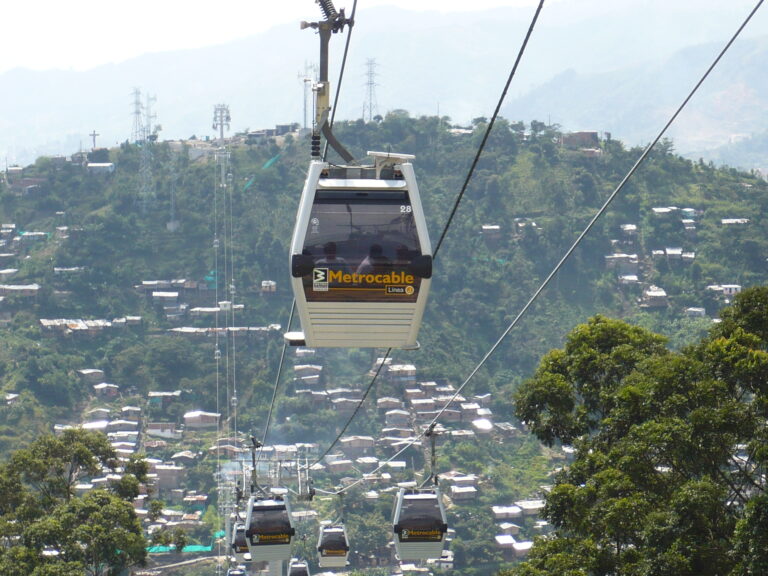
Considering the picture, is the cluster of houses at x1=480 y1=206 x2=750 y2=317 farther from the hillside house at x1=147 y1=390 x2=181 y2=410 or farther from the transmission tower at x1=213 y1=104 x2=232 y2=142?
the hillside house at x1=147 y1=390 x2=181 y2=410

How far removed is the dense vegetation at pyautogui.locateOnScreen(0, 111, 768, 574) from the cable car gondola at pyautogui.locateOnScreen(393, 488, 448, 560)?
53.7m

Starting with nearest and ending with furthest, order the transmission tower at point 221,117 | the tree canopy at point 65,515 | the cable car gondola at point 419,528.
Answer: the cable car gondola at point 419,528
the tree canopy at point 65,515
the transmission tower at point 221,117

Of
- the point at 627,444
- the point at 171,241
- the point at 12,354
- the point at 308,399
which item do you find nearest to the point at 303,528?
the point at 308,399

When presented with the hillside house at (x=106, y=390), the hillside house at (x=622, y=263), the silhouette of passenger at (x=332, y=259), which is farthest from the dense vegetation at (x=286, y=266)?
the silhouette of passenger at (x=332, y=259)

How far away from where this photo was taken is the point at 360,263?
9117 mm

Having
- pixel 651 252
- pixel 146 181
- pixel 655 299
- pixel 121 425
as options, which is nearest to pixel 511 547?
pixel 121 425

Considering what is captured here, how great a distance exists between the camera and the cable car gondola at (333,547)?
21938mm

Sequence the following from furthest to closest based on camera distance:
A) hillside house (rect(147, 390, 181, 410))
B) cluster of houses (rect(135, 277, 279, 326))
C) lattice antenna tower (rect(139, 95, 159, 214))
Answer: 1. lattice antenna tower (rect(139, 95, 159, 214))
2. cluster of houses (rect(135, 277, 279, 326))
3. hillside house (rect(147, 390, 181, 410))

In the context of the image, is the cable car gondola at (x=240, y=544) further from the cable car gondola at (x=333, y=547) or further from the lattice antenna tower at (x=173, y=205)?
the lattice antenna tower at (x=173, y=205)

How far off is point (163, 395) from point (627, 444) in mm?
67362

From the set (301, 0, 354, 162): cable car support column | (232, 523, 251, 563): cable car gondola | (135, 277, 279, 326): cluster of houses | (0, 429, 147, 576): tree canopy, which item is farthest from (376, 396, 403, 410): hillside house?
(301, 0, 354, 162): cable car support column

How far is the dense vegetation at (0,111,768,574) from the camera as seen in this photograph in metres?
80.9

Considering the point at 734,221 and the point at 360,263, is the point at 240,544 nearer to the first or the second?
the point at 360,263

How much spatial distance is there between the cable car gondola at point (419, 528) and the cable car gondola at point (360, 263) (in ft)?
27.1
